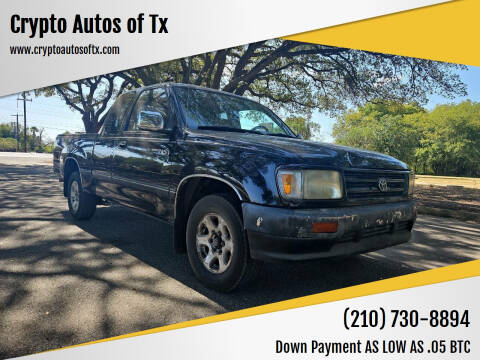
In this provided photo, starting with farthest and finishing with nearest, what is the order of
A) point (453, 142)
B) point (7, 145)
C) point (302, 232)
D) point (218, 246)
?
point (7, 145), point (453, 142), point (218, 246), point (302, 232)

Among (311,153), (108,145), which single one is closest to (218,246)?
(311,153)

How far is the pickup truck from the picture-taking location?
2629 mm

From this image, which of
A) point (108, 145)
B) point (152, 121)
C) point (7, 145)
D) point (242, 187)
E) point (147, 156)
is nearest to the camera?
point (242, 187)

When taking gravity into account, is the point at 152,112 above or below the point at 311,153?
Result: above

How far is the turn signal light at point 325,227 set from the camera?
258 cm

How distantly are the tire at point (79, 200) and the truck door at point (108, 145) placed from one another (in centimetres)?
54

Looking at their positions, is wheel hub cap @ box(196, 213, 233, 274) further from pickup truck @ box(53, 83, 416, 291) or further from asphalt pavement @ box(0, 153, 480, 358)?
asphalt pavement @ box(0, 153, 480, 358)

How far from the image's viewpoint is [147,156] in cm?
389

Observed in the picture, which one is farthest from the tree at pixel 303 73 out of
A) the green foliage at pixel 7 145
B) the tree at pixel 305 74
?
the green foliage at pixel 7 145

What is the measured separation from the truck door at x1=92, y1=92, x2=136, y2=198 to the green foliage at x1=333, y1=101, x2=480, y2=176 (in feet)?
69.4

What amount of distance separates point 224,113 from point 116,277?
6.76 feet

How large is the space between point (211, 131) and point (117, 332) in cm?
195

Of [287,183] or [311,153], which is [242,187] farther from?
[311,153]

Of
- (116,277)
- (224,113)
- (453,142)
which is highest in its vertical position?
(453,142)
